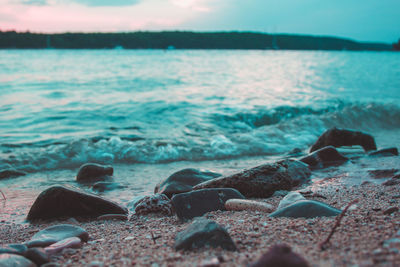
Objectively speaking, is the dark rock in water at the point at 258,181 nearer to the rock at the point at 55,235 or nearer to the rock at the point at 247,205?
the rock at the point at 247,205

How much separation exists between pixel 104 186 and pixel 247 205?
6.44 feet

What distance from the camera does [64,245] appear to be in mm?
2020

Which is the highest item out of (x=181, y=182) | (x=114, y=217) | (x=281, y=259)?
(x=281, y=259)

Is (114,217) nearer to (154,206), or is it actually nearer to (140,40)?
(154,206)

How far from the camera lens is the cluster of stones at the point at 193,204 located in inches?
69.2

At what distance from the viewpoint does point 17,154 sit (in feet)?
17.7

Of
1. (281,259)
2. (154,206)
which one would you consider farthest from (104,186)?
(281,259)

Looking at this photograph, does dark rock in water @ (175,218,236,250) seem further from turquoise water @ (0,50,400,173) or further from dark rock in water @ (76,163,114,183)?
turquoise water @ (0,50,400,173)

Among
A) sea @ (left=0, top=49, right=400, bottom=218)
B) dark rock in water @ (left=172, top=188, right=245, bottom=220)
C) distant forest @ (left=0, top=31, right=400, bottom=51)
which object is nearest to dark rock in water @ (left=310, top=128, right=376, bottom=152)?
sea @ (left=0, top=49, right=400, bottom=218)

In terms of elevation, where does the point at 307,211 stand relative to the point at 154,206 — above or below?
above

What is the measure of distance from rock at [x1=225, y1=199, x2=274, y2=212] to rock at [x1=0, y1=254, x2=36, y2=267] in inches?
60.7

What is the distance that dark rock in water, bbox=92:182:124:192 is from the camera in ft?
13.1

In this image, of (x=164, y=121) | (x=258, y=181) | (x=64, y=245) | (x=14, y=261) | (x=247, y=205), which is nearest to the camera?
(x=14, y=261)

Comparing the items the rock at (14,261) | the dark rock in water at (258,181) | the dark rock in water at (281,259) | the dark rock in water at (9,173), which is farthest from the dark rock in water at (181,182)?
the dark rock in water at (281,259)
